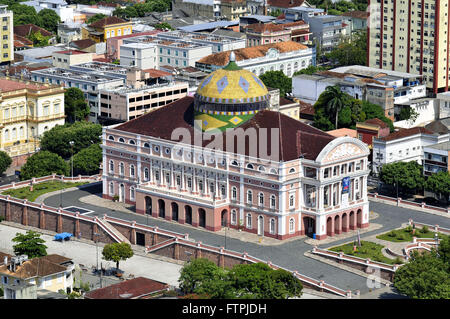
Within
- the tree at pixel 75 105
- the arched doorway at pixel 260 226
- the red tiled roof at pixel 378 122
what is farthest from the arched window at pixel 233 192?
the tree at pixel 75 105

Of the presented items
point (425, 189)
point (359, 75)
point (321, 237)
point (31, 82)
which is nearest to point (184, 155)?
point (321, 237)

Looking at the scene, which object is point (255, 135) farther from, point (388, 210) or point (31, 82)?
point (31, 82)

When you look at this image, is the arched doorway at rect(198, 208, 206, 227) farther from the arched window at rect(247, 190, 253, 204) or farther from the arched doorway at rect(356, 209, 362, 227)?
the arched doorway at rect(356, 209, 362, 227)

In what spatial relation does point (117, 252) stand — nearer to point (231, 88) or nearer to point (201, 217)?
point (201, 217)

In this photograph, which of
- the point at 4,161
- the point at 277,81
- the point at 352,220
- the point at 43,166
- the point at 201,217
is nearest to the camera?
the point at 352,220

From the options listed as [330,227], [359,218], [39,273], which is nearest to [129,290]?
[39,273]

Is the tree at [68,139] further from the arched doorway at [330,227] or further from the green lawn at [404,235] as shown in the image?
the green lawn at [404,235]
